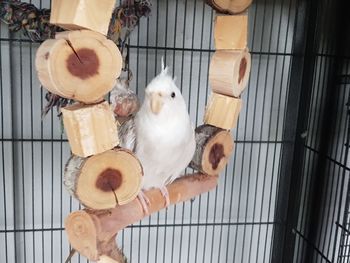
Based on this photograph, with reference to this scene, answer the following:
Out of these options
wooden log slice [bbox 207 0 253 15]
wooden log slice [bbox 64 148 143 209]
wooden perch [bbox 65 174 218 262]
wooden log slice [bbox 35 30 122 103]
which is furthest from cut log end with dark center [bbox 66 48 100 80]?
wooden log slice [bbox 207 0 253 15]

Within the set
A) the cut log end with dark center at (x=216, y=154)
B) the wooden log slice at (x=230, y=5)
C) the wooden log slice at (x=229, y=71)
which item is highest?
the wooden log slice at (x=230, y=5)

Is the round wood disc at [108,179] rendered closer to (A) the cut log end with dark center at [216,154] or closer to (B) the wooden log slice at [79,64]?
(B) the wooden log slice at [79,64]

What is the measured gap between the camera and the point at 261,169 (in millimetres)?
1505

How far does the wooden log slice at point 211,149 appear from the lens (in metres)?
0.95

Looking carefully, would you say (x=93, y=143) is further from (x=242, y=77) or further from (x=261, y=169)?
(x=261, y=169)

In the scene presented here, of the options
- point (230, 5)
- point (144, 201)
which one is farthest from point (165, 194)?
point (230, 5)

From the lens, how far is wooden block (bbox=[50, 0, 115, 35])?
57 cm

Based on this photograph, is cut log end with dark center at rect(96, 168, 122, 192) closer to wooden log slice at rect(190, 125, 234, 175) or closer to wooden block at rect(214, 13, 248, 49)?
wooden log slice at rect(190, 125, 234, 175)

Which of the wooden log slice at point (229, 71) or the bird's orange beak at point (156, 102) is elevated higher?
the wooden log slice at point (229, 71)

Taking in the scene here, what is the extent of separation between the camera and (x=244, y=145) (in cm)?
147

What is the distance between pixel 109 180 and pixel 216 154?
35cm

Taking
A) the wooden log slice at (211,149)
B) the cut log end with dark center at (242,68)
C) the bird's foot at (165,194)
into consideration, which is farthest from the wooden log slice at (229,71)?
the bird's foot at (165,194)

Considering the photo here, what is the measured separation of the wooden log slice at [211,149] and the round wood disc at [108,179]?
265mm

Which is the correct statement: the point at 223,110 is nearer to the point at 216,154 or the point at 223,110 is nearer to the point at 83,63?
the point at 216,154
